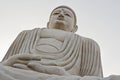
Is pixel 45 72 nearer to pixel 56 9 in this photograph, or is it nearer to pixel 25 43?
pixel 25 43

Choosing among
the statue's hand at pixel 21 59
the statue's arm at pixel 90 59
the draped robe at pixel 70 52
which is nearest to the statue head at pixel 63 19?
the draped robe at pixel 70 52

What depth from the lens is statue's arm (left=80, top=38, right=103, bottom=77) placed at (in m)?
9.08

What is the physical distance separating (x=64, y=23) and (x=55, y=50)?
1.49 metres

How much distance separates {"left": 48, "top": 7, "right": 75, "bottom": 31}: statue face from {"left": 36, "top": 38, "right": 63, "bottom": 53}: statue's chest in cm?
97

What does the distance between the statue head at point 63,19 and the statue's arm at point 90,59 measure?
2.52ft

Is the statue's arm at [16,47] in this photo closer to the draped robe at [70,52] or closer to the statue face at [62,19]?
the draped robe at [70,52]

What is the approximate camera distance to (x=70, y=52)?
913cm

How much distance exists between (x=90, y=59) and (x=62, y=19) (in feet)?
4.90

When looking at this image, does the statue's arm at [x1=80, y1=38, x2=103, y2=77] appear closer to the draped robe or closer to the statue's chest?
the draped robe

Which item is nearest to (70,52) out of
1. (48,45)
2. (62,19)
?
(48,45)

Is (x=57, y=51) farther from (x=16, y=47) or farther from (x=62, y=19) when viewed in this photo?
(x=62, y=19)

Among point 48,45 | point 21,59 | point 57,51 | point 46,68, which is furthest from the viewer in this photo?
point 48,45

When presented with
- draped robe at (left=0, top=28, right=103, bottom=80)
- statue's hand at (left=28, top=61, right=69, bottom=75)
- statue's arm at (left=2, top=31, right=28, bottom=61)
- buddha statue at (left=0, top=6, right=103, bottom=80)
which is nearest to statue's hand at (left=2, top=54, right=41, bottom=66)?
buddha statue at (left=0, top=6, right=103, bottom=80)

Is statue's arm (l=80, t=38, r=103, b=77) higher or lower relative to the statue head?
lower
